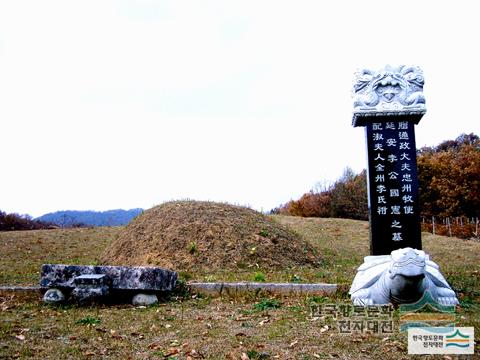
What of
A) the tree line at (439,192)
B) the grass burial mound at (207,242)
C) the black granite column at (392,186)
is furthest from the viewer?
the tree line at (439,192)

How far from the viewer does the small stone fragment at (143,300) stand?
265 inches

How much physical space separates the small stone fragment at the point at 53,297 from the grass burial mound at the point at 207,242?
133 inches

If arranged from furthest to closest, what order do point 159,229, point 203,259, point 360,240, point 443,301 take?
point 360,240 < point 159,229 < point 203,259 < point 443,301

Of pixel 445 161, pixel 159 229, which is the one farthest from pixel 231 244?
pixel 445 161

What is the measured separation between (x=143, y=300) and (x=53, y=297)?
4.62ft

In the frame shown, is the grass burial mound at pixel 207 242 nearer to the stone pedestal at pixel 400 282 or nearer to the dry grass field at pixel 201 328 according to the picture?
the dry grass field at pixel 201 328

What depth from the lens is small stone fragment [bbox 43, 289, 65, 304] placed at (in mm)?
6805

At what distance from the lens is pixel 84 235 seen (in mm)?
18500

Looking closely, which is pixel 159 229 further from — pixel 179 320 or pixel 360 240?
pixel 360 240

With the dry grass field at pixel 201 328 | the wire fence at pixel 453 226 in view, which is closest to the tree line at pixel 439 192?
the wire fence at pixel 453 226

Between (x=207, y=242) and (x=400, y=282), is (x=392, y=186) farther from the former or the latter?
(x=207, y=242)

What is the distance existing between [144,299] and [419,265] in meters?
3.99

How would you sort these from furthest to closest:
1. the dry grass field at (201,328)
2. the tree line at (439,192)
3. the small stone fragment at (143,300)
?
the tree line at (439,192)
the small stone fragment at (143,300)
the dry grass field at (201,328)

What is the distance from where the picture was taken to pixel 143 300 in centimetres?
677
